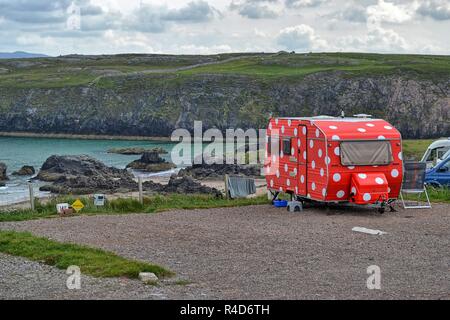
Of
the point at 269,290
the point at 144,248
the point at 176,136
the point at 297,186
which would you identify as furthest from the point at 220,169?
the point at 176,136

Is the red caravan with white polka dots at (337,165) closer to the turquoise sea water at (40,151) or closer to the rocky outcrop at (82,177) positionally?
the rocky outcrop at (82,177)

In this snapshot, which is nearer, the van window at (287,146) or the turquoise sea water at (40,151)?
the van window at (287,146)

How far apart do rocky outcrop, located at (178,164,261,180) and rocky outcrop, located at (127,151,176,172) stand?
268 inches

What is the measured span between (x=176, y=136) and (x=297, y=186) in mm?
93280

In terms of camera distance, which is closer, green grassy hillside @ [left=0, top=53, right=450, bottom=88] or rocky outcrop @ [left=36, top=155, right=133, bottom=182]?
rocky outcrop @ [left=36, top=155, right=133, bottom=182]

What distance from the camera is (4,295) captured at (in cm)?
1288

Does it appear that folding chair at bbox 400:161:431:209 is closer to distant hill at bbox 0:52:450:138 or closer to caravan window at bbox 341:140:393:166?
A: caravan window at bbox 341:140:393:166

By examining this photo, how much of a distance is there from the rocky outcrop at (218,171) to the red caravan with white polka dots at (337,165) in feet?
102

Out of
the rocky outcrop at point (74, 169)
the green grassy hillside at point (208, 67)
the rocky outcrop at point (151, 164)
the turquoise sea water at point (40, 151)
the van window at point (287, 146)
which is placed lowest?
the turquoise sea water at point (40, 151)

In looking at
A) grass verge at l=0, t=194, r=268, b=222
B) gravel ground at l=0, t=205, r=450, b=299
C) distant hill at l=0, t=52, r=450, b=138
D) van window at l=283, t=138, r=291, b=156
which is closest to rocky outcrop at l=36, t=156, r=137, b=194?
grass verge at l=0, t=194, r=268, b=222

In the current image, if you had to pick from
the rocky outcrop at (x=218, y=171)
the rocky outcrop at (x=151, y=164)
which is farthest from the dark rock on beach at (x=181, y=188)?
the rocky outcrop at (x=151, y=164)

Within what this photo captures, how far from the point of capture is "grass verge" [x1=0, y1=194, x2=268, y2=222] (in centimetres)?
2408

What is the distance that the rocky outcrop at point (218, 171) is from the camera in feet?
186
